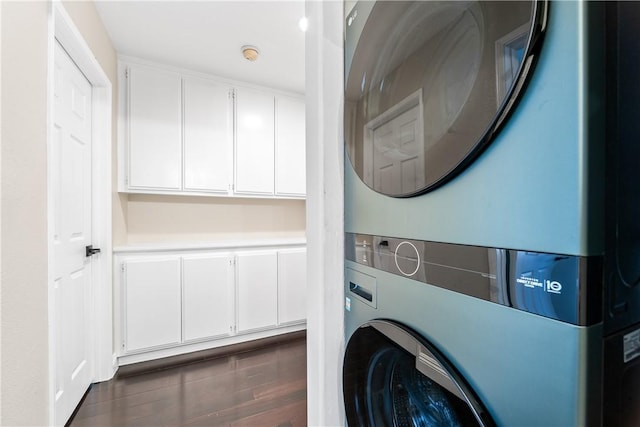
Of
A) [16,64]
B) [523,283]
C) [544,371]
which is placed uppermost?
[16,64]

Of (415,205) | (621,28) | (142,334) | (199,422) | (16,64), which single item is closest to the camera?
(621,28)

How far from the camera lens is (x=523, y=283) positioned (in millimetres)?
398

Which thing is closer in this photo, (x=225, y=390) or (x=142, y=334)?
(x=225, y=390)

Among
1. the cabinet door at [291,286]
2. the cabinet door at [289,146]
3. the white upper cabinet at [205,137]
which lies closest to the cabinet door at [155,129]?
the white upper cabinet at [205,137]

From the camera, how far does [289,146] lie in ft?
8.73

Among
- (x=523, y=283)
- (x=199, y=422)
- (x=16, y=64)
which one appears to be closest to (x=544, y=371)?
(x=523, y=283)

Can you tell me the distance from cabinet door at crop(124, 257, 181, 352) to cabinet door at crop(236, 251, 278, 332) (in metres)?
0.49

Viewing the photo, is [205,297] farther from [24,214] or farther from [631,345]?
[631,345]

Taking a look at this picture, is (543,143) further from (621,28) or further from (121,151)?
(121,151)

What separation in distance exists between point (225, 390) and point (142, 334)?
80 centimetres

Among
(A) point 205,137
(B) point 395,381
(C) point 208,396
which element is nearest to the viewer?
(B) point 395,381

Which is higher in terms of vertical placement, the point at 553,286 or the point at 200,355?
the point at 553,286

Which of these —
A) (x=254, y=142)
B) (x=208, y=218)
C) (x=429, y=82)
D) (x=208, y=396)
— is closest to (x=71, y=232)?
(x=208, y=218)

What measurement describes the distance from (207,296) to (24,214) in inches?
58.0
